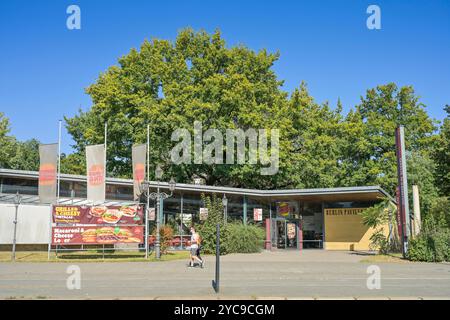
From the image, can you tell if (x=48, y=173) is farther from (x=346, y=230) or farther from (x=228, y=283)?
(x=346, y=230)

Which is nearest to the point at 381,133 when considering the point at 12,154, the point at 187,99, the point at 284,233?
the point at 284,233

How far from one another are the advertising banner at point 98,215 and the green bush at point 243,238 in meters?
6.29

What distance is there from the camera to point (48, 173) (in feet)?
90.1

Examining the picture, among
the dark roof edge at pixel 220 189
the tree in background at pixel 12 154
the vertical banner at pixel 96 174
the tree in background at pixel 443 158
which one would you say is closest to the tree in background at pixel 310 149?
the dark roof edge at pixel 220 189

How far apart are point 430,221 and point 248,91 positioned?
63.6ft

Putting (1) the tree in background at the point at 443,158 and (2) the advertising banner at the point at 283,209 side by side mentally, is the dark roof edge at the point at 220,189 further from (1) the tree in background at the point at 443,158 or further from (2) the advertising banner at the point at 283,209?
(1) the tree in background at the point at 443,158

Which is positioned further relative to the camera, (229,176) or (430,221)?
(229,176)

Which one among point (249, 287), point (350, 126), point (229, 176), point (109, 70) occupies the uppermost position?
point (109, 70)

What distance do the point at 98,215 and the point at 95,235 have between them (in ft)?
3.48

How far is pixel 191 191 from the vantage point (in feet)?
109

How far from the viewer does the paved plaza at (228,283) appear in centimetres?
1122

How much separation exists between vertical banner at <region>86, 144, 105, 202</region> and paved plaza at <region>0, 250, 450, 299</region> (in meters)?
9.67

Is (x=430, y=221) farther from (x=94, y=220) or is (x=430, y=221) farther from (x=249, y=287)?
(x=94, y=220)
